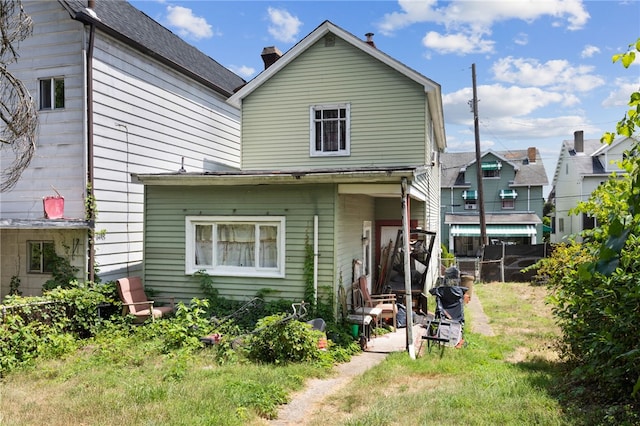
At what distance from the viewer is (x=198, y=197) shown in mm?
10469

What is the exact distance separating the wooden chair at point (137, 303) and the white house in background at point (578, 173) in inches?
1041

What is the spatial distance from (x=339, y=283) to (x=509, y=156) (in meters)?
34.2

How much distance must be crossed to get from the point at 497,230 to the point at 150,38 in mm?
29551

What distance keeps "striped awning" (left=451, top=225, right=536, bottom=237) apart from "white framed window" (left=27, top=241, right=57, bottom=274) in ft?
98.0

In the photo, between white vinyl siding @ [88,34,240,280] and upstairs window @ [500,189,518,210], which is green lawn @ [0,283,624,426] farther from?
upstairs window @ [500,189,518,210]

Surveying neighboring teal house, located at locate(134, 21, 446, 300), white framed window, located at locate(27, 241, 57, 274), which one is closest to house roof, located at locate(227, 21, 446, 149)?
neighboring teal house, located at locate(134, 21, 446, 300)

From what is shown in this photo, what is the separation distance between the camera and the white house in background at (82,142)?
10.1 metres

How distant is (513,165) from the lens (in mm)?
36156

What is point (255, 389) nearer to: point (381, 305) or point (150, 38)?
point (381, 305)

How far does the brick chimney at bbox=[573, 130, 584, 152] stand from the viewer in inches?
1394

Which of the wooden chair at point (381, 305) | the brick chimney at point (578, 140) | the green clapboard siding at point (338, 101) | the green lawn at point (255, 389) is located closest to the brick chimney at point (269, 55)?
the green clapboard siding at point (338, 101)

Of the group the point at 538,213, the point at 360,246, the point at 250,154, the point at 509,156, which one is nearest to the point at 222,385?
the point at 360,246

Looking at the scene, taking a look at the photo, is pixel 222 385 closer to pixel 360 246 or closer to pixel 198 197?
pixel 198 197

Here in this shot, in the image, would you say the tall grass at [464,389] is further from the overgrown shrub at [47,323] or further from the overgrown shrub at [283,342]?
Result: the overgrown shrub at [47,323]
